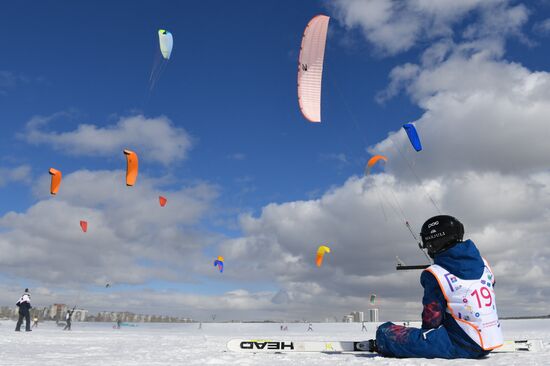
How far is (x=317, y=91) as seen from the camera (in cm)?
1653

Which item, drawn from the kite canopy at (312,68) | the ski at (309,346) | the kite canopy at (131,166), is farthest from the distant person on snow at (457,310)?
the kite canopy at (131,166)

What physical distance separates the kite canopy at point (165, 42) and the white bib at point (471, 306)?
1673 cm

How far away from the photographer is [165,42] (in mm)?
19922

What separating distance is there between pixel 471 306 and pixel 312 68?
12.7 meters

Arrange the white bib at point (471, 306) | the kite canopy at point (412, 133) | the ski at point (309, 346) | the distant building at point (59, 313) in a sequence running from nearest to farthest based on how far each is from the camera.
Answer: the white bib at point (471, 306)
the ski at point (309, 346)
the kite canopy at point (412, 133)
the distant building at point (59, 313)

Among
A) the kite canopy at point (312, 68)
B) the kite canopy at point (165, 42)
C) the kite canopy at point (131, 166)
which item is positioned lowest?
the kite canopy at point (131, 166)

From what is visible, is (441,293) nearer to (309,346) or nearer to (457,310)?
(457,310)

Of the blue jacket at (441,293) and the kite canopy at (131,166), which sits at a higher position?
the kite canopy at (131,166)

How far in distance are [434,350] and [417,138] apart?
15.0m

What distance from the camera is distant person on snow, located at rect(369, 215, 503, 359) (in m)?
4.96

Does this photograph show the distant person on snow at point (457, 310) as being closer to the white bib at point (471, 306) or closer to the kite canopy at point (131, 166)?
the white bib at point (471, 306)

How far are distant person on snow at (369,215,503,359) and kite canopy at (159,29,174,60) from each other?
54.4 feet

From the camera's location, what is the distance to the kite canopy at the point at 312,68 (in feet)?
51.8

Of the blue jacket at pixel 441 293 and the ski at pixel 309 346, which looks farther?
the ski at pixel 309 346
